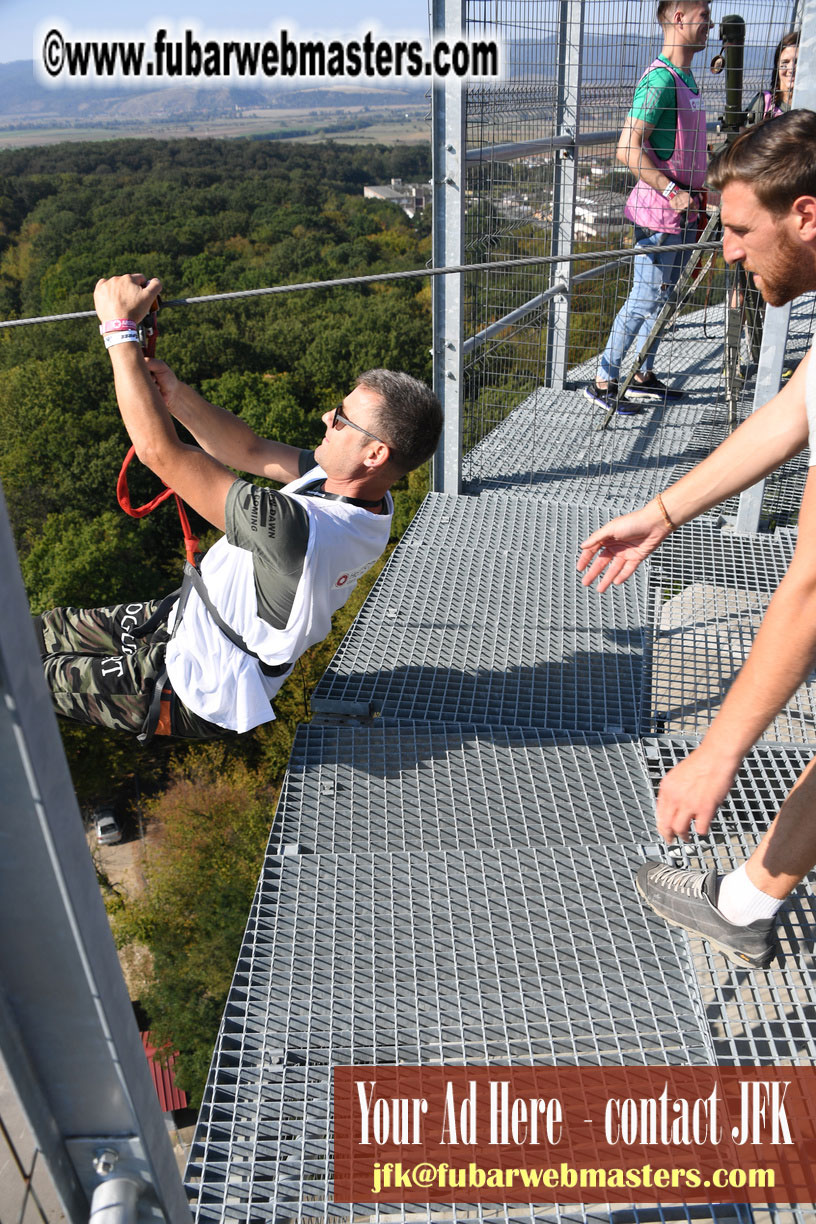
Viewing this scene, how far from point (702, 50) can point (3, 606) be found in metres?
5.37

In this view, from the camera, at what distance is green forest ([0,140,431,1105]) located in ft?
67.7

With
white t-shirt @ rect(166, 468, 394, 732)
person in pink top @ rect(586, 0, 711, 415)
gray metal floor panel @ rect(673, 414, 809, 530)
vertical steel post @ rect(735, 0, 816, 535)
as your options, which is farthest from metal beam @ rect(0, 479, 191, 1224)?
person in pink top @ rect(586, 0, 711, 415)

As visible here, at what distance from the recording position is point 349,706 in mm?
3332

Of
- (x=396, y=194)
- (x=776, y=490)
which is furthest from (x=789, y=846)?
(x=396, y=194)

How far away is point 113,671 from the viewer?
2771mm

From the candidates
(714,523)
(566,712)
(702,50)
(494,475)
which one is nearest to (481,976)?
(566,712)

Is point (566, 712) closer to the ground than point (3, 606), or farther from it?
closer to the ground

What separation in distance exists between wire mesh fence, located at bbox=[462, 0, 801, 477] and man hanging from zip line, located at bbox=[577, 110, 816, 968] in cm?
234

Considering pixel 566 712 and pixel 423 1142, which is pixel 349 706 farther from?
pixel 423 1142

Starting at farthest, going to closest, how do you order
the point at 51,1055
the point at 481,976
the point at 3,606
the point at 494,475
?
the point at 494,475, the point at 481,976, the point at 51,1055, the point at 3,606

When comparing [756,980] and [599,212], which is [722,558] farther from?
[599,212]

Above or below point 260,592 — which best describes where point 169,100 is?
above

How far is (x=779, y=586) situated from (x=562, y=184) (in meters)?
4.95

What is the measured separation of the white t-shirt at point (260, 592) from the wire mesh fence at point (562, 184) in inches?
97.7
